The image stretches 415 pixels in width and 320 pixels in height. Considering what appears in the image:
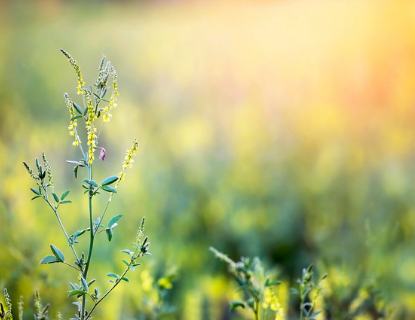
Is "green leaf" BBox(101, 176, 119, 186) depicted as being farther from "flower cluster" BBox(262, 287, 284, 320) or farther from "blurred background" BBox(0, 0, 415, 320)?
"blurred background" BBox(0, 0, 415, 320)

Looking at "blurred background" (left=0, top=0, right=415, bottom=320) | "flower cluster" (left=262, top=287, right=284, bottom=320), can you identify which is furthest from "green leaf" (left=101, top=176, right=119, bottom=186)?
"blurred background" (left=0, top=0, right=415, bottom=320)

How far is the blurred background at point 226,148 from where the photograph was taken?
1222 mm

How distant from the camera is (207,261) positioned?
132cm

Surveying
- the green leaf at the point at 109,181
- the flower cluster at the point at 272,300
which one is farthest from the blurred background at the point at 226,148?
the green leaf at the point at 109,181

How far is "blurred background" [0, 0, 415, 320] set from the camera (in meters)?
1.22

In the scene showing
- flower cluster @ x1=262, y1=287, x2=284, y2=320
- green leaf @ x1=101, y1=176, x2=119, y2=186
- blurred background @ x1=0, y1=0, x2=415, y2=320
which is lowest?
flower cluster @ x1=262, y1=287, x2=284, y2=320

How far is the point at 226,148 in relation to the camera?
5.77 ft

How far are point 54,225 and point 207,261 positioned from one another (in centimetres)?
50

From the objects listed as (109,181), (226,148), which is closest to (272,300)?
(109,181)

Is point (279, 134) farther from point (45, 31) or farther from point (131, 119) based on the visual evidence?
point (45, 31)

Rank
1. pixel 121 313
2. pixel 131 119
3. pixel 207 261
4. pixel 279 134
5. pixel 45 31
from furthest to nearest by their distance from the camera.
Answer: pixel 45 31, pixel 279 134, pixel 131 119, pixel 207 261, pixel 121 313

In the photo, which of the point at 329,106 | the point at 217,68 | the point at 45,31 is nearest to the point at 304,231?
the point at 329,106

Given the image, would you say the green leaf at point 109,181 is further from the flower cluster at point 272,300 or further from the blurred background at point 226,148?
the blurred background at point 226,148

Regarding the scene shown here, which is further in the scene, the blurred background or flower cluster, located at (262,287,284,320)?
the blurred background
